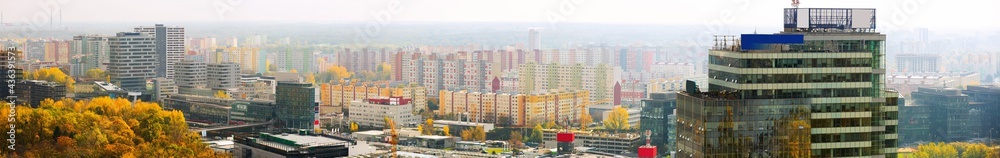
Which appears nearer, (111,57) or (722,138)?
(722,138)

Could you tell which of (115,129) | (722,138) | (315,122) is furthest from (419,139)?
(722,138)

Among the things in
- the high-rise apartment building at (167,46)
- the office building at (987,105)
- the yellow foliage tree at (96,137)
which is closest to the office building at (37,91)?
the yellow foliage tree at (96,137)

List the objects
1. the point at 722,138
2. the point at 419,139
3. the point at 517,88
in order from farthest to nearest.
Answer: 1. the point at 517,88
2. the point at 419,139
3. the point at 722,138

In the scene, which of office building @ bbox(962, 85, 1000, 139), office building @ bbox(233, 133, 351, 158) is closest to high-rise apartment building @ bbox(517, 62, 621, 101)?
office building @ bbox(962, 85, 1000, 139)

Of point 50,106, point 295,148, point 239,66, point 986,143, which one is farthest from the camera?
point 239,66

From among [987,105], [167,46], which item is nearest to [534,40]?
[167,46]

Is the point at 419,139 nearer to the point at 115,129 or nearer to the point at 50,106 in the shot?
the point at 50,106
